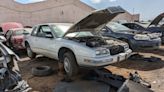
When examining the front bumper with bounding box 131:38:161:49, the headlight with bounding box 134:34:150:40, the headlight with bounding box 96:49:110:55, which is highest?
the headlight with bounding box 134:34:150:40

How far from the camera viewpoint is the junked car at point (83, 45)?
6590mm

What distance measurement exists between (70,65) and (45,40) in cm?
193

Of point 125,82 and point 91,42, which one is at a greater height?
point 91,42

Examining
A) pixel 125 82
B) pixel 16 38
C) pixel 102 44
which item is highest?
pixel 16 38

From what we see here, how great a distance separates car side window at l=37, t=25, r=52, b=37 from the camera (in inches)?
339

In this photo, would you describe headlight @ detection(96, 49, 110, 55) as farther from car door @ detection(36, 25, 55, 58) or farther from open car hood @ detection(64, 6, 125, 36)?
car door @ detection(36, 25, 55, 58)

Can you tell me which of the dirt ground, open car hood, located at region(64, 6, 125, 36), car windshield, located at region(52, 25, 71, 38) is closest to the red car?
the dirt ground

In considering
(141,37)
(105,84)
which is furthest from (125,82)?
(141,37)

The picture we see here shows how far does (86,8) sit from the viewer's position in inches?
1359

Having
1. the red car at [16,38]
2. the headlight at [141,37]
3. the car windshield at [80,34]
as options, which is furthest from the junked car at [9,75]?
the red car at [16,38]

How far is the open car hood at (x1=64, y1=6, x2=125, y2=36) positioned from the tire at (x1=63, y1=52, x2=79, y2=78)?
0.80 metres

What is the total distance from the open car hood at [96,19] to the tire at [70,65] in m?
0.80

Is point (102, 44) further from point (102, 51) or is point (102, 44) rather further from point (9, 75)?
point (9, 75)

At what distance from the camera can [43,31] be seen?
9.01 metres
